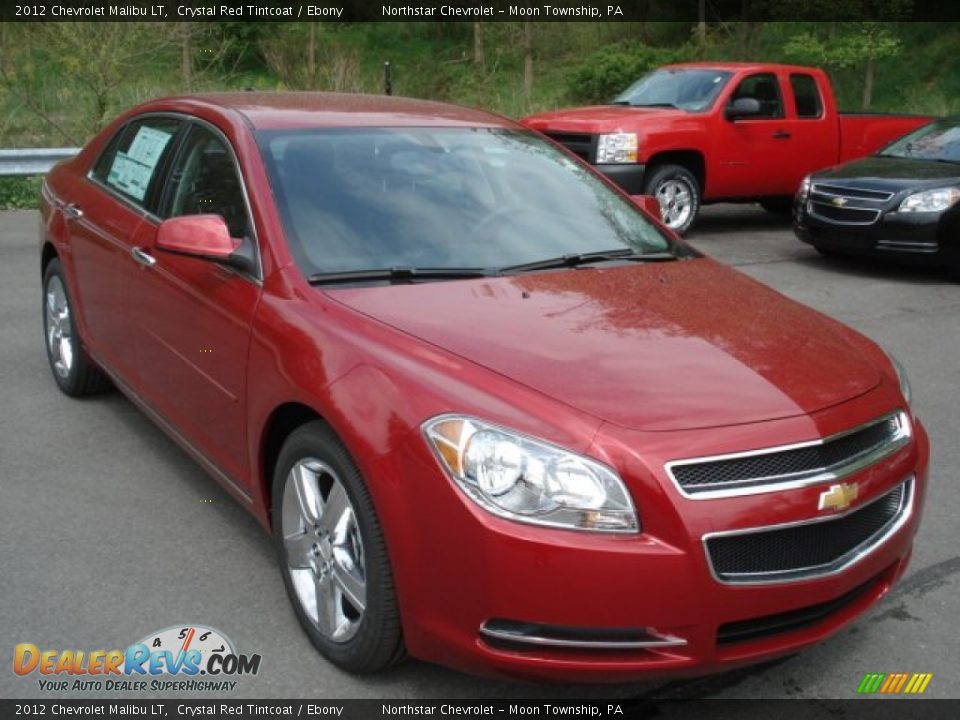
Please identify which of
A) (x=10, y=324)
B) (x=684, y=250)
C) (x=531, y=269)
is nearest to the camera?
(x=531, y=269)

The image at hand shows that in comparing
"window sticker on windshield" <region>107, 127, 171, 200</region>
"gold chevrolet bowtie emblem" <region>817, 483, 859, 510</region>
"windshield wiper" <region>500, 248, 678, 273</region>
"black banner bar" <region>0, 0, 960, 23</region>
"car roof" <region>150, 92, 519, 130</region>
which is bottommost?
"gold chevrolet bowtie emblem" <region>817, 483, 859, 510</region>

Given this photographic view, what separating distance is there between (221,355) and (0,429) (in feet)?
7.19

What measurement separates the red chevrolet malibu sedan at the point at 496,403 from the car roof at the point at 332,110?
Result: 2 cm

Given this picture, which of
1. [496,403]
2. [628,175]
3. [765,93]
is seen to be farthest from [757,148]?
[496,403]

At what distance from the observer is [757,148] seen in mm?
12586

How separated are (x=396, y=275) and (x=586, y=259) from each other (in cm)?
76

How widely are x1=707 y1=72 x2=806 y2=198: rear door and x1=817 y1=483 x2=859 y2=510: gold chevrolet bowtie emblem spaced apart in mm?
9733

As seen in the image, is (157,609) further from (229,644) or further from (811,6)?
(811,6)

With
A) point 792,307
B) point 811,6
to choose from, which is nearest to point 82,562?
point 792,307

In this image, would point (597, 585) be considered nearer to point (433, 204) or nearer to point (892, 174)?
point (433, 204)

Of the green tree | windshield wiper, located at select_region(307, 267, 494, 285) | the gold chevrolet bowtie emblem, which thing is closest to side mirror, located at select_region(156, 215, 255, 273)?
windshield wiper, located at select_region(307, 267, 494, 285)

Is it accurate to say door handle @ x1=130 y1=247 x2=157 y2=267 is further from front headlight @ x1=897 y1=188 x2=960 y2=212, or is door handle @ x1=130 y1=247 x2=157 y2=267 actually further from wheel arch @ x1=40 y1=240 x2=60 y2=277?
front headlight @ x1=897 y1=188 x2=960 y2=212

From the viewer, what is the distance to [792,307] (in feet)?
12.8

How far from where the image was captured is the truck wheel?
11.9 m
